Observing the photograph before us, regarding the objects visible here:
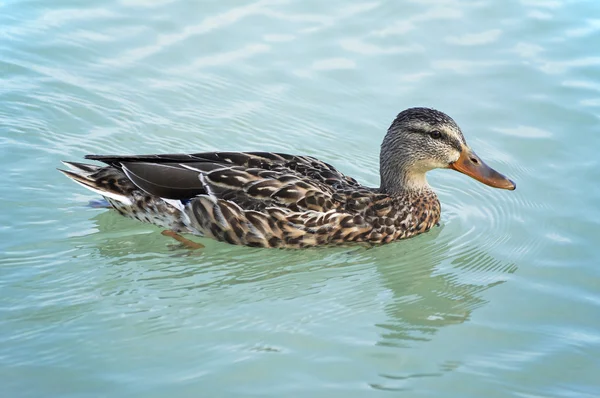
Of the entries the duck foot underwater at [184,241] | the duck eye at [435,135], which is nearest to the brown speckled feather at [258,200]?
the duck foot underwater at [184,241]

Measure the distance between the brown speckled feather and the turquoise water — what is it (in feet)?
0.63

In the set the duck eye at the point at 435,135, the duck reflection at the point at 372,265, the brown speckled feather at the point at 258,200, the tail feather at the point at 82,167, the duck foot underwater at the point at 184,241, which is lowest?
the duck reflection at the point at 372,265

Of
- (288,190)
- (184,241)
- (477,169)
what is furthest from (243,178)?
(477,169)

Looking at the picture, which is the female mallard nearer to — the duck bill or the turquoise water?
the duck bill

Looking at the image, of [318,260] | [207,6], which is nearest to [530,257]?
[318,260]

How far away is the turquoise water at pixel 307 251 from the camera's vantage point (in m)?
6.99

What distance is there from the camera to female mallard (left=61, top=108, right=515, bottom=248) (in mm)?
9039

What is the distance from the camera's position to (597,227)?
9.32m

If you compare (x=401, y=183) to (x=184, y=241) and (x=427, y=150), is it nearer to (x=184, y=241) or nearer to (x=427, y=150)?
(x=427, y=150)

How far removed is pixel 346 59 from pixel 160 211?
4.10 metres

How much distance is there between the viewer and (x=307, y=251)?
8961 mm

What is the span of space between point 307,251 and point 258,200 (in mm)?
645

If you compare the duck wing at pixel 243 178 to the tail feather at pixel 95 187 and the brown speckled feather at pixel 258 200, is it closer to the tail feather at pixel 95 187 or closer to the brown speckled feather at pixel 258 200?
the brown speckled feather at pixel 258 200

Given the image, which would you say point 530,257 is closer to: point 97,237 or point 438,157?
point 438,157
